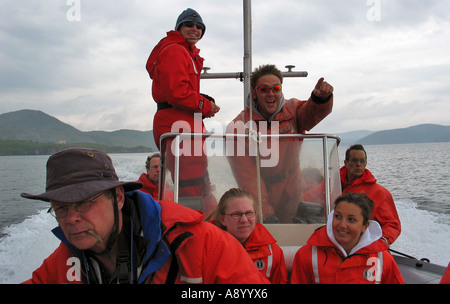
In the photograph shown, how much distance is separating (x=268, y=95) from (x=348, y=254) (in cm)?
144

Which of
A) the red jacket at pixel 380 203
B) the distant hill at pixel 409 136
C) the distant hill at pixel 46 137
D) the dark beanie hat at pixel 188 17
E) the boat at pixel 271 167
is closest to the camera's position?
the boat at pixel 271 167

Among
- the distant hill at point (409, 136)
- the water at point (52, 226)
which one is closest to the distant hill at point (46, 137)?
the water at point (52, 226)

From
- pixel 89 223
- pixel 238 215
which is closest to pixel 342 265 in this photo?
pixel 238 215

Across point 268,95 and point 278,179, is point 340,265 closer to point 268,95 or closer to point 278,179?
point 278,179

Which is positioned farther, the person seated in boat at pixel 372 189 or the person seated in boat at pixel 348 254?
the person seated in boat at pixel 372 189

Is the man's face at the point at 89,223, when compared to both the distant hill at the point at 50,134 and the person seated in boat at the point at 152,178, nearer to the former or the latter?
the person seated in boat at the point at 152,178

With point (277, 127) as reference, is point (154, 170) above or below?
below

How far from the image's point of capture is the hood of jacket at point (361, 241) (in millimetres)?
2037

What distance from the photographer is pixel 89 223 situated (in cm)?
128

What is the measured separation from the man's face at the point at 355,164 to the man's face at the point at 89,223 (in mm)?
3178

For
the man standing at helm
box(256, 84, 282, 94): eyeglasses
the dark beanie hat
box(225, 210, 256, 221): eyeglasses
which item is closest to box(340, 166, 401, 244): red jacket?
box(256, 84, 282, 94): eyeglasses

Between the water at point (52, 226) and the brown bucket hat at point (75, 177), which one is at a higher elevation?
the brown bucket hat at point (75, 177)

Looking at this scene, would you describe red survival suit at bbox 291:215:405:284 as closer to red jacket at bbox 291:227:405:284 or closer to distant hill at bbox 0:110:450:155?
red jacket at bbox 291:227:405:284
